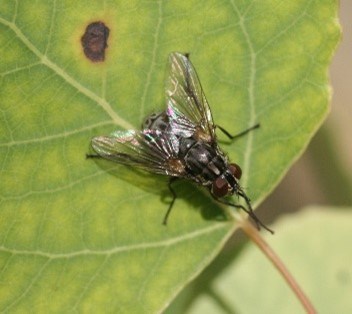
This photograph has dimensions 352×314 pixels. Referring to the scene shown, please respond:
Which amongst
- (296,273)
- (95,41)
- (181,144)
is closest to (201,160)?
(181,144)

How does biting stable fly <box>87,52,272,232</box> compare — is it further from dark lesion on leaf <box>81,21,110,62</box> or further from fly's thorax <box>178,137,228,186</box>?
dark lesion on leaf <box>81,21,110,62</box>

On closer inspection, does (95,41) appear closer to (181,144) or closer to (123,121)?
(123,121)

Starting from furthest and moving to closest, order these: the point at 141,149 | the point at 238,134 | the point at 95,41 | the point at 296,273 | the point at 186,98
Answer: the point at 296,273 → the point at 186,98 → the point at 141,149 → the point at 238,134 → the point at 95,41

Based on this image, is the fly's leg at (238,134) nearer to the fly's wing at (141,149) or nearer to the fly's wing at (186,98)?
the fly's wing at (186,98)

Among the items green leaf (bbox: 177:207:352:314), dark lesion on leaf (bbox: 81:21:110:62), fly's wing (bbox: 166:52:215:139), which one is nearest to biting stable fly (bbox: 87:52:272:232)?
fly's wing (bbox: 166:52:215:139)

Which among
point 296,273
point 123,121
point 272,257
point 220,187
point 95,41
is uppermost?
point 95,41

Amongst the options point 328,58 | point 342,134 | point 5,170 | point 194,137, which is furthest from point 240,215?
point 342,134
